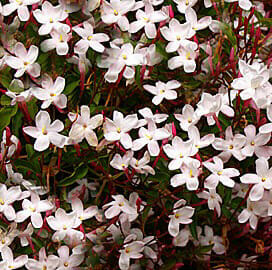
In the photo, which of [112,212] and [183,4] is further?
[183,4]

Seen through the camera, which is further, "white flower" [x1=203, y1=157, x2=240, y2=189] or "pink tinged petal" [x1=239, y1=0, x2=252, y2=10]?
"pink tinged petal" [x1=239, y1=0, x2=252, y2=10]

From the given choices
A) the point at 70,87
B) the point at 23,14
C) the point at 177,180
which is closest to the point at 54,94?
the point at 70,87

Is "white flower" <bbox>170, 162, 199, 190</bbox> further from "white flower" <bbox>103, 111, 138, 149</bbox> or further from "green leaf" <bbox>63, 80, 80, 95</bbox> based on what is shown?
"green leaf" <bbox>63, 80, 80, 95</bbox>

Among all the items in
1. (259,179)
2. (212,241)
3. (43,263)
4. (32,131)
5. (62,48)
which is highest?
(62,48)

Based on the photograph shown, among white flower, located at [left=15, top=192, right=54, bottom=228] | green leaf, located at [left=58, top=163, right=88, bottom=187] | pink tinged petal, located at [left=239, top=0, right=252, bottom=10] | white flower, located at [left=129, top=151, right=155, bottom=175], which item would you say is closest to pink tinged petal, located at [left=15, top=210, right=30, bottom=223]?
white flower, located at [left=15, top=192, right=54, bottom=228]

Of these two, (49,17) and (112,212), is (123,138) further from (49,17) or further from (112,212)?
(49,17)

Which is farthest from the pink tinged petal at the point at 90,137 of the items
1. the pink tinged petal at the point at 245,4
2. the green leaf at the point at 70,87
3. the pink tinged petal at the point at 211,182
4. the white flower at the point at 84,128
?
the pink tinged petal at the point at 245,4
